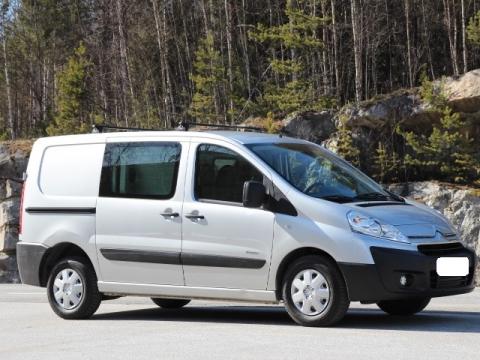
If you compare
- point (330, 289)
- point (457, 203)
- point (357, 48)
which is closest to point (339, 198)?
point (330, 289)

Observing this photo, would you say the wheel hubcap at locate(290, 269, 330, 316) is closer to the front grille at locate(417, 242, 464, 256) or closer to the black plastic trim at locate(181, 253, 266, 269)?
the black plastic trim at locate(181, 253, 266, 269)

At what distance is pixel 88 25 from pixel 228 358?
1775 inches

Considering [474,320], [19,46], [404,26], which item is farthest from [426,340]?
[19,46]

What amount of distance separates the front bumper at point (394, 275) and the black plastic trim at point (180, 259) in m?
0.94

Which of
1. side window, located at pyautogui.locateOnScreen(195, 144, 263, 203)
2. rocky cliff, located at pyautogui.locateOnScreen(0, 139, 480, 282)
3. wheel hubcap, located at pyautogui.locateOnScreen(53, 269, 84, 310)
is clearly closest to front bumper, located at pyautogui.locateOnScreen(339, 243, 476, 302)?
side window, located at pyautogui.locateOnScreen(195, 144, 263, 203)

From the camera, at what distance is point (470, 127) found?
20656 millimetres

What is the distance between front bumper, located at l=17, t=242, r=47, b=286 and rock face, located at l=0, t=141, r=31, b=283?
11.8 meters

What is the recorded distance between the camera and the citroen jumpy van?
333 inches

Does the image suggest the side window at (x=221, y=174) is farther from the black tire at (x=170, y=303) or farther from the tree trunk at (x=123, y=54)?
the tree trunk at (x=123, y=54)

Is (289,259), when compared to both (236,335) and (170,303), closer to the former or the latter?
(236,335)

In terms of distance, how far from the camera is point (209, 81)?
28422 mm

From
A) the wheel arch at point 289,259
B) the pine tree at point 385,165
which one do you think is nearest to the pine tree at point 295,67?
the pine tree at point 385,165

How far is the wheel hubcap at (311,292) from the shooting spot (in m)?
8.55

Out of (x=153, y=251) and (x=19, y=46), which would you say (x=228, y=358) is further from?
(x=19, y=46)
